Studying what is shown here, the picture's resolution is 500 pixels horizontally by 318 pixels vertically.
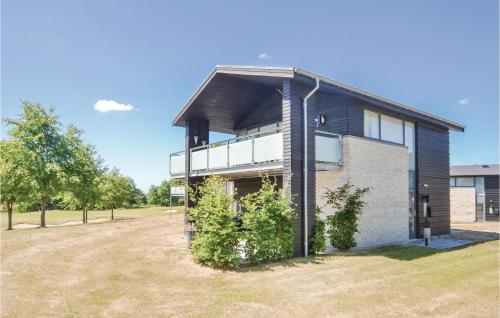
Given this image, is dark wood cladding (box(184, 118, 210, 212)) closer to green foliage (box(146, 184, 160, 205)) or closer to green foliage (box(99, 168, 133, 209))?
green foliage (box(99, 168, 133, 209))

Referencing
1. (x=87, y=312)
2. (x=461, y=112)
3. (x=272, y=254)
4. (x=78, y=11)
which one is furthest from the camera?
(x=461, y=112)

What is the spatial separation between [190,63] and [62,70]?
7685 mm

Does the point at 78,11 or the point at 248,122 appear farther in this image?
the point at 248,122

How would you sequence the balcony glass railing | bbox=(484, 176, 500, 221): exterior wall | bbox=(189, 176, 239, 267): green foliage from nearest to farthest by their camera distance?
bbox=(189, 176, 239, 267): green foliage < the balcony glass railing < bbox=(484, 176, 500, 221): exterior wall

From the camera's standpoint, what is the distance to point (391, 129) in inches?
690

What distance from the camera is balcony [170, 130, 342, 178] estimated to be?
1276 cm

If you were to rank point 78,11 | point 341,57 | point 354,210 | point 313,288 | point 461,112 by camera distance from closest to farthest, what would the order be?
point 313,288
point 354,210
point 78,11
point 341,57
point 461,112

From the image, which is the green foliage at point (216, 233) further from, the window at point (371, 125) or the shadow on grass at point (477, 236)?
the shadow on grass at point (477, 236)

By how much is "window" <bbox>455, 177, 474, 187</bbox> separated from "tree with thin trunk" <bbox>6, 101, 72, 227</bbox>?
40.2 metres

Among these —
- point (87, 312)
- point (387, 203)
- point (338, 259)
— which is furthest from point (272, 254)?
point (387, 203)

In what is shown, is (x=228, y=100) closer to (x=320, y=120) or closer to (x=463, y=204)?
(x=320, y=120)

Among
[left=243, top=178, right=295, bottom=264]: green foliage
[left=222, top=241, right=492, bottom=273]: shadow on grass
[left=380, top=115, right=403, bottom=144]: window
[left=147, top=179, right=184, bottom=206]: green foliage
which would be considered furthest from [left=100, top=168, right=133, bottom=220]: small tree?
[left=147, top=179, right=184, bottom=206]: green foliage

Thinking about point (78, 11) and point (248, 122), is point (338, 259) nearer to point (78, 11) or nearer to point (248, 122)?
point (248, 122)

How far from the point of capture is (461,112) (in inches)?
1248
